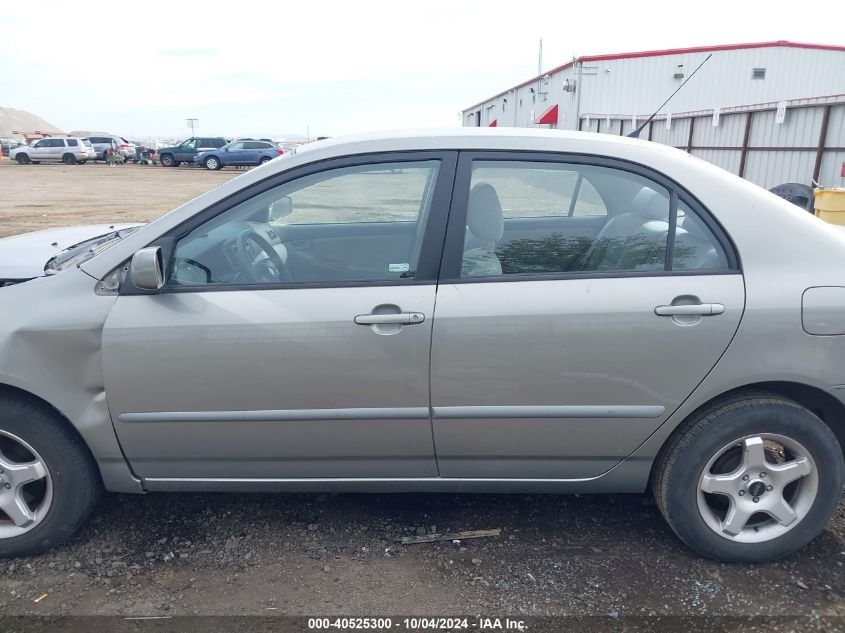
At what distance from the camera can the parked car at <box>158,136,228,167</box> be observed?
3766cm

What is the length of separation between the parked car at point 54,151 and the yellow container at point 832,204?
39.7 m

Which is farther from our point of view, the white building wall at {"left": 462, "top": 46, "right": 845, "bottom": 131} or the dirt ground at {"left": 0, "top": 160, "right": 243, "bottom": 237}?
the white building wall at {"left": 462, "top": 46, "right": 845, "bottom": 131}

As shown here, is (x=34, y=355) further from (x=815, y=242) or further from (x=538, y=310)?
(x=815, y=242)

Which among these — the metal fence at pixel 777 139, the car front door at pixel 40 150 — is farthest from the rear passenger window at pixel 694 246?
the car front door at pixel 40 150

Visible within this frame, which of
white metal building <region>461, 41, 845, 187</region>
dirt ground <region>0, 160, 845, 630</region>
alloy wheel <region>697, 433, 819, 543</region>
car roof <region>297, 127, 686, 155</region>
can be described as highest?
white metal building <region>461, 41, 845, 187</region>

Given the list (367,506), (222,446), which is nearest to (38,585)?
(222,446)

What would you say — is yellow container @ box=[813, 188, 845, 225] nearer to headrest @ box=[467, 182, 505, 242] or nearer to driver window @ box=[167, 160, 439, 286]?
headrest @ box=[467, 182, 505, 242]

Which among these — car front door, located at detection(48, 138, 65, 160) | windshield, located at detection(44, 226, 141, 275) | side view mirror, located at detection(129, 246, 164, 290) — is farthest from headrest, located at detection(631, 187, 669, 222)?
car front door, located at detection(48, 138, 65, 160)

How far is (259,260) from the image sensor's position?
2.79m

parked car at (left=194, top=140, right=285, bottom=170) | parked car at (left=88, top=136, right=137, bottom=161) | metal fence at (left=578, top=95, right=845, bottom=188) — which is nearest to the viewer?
metal fence at (left=578, top=95, right=845, bottom=188)

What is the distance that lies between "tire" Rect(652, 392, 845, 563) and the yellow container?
678cm

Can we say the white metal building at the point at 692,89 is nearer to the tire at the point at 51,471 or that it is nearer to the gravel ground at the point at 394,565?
the gravel ground at the point at 394,565

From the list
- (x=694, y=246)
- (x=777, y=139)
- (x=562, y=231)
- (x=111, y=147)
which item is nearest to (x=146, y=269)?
(x=562, y=231)

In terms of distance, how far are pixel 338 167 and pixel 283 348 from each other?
77cm
